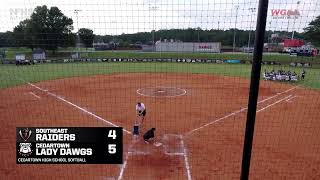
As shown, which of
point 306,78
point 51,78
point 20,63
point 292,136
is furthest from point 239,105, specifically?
point 20,63

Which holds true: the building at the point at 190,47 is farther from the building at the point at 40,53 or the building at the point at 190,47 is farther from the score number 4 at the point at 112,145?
the score number 4 at the point at 112,145

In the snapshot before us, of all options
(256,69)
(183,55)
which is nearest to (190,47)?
(183,55)

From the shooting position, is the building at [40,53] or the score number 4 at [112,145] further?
the building at [40,53]

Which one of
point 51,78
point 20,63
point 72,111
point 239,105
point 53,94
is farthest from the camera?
point 20,63

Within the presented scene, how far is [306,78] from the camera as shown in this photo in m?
27.3

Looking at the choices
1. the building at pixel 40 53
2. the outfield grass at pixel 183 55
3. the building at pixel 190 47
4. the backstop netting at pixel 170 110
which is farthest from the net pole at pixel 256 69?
the outfield grass at pixel 183 55

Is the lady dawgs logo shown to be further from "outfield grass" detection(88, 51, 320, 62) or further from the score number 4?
"outfield grass" detection(88, 51, 320, 62)

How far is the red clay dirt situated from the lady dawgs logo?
0.99m

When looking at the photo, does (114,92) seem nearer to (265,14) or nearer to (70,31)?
(70,31)

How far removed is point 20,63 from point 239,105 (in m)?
26.4

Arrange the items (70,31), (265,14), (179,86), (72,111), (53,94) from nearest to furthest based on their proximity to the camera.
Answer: (265,14)
(70,31)
(72,111)
(53,94)
(179,86)

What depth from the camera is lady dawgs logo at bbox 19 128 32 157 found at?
7695 mm
